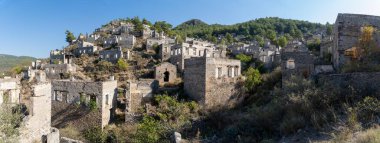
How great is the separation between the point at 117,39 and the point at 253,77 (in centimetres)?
3387

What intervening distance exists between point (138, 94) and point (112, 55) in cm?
2271

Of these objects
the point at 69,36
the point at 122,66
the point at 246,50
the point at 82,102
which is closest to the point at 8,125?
the point at 82,102

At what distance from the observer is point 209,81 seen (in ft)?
71.0

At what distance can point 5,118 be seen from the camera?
10328mm

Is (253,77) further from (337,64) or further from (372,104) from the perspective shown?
(372,104)

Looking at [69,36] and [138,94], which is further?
[69,36]

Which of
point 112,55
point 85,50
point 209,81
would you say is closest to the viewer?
point 209,81

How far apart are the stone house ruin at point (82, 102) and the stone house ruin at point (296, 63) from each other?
35.7 feet

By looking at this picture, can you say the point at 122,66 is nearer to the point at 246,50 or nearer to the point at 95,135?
the point at 246,50

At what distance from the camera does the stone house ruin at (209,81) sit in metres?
21.6

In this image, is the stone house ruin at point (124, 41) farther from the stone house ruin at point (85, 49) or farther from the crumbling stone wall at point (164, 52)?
the crumbling stone wall at point (164, 52)

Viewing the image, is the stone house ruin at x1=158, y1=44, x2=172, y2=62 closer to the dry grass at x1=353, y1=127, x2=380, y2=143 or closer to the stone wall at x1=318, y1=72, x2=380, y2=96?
the stone wall at x1=318, y1=72, x2=380, y2=96

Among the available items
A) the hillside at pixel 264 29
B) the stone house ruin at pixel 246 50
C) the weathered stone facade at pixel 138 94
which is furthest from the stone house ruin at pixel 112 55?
the hillside at pixel 264 29

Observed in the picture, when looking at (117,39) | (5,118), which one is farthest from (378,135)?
(117,39)
